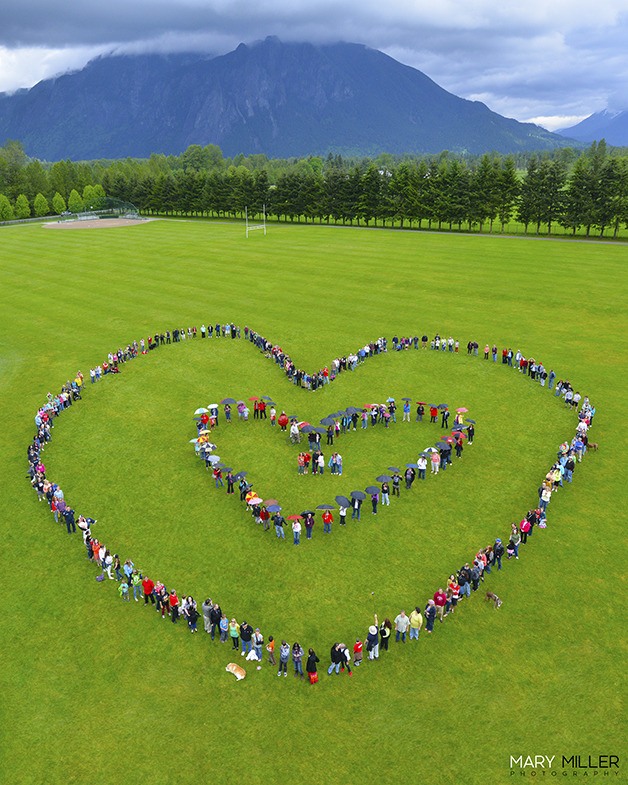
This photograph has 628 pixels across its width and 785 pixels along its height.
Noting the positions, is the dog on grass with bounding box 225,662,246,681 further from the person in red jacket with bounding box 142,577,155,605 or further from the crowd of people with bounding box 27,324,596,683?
the person in red jacket with bounding box 142,577,155,605

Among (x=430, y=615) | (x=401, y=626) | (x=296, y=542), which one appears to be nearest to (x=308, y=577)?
(x=296, y=542)

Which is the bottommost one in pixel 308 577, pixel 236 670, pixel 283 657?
pixel 236 670

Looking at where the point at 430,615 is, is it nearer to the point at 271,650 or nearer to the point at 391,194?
the point at 271,650

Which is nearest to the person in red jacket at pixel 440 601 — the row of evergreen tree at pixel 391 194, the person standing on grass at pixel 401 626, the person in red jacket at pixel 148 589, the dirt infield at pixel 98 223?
the person standing on grass at pixel 401 626

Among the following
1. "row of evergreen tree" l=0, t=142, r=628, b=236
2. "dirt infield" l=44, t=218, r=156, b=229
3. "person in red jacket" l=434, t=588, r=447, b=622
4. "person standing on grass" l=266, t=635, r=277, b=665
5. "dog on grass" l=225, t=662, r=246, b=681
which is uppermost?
"row of evergreen tree" l=0, t=142, r=628, b=236

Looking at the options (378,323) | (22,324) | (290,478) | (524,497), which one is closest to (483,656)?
(524,497)

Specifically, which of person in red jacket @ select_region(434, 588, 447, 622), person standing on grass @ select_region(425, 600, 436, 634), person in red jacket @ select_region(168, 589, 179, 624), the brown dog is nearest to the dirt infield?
person in red jacket @ select_region(168, 589, 179, 624)
